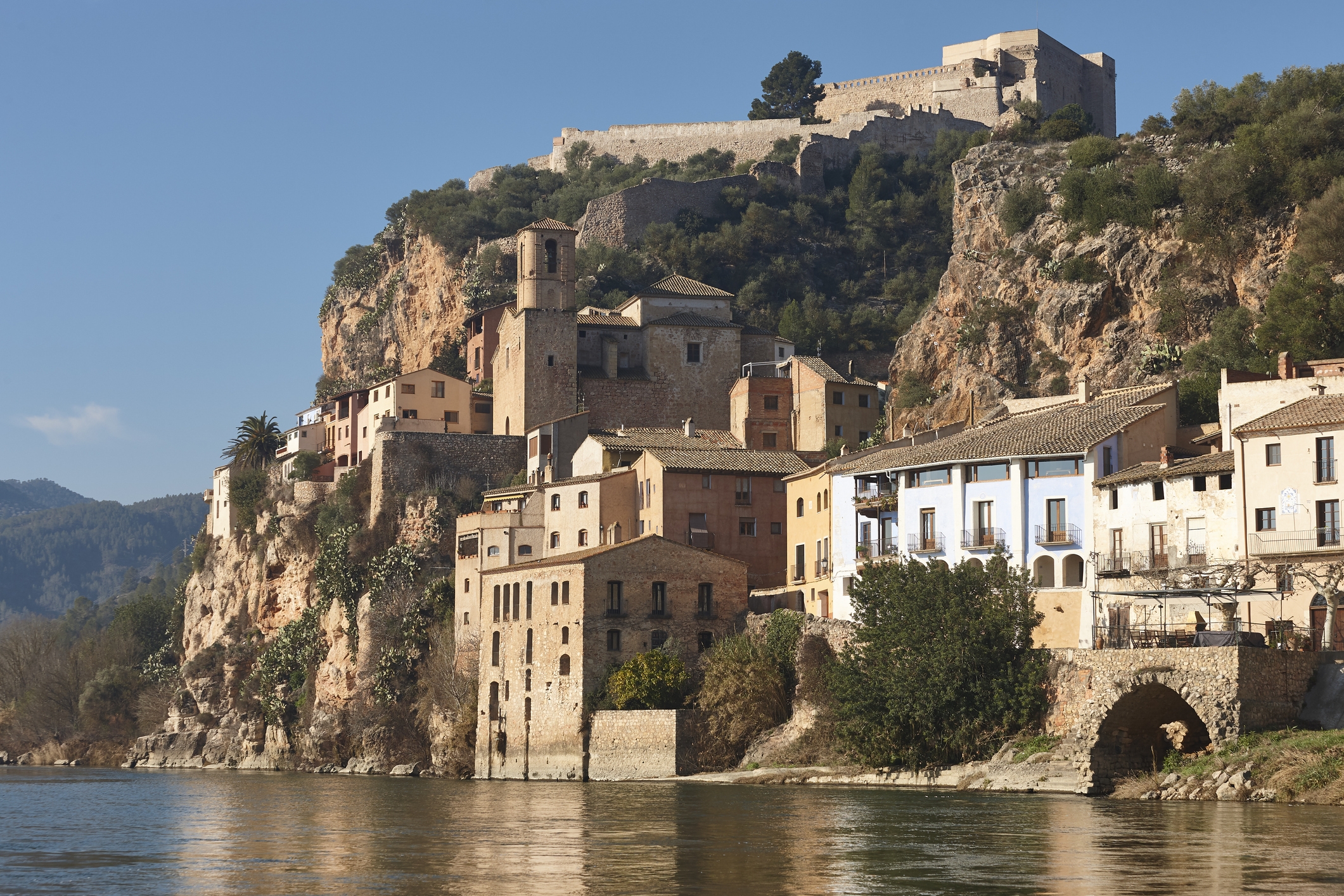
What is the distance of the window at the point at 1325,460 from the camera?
4672 centimetres

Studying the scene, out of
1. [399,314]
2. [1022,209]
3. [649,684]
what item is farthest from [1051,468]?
[399,314]

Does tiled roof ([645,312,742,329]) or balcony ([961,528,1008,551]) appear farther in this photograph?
tiled roof ([645,312,742,329])

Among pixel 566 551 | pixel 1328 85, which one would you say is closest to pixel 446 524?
pixel 566 551

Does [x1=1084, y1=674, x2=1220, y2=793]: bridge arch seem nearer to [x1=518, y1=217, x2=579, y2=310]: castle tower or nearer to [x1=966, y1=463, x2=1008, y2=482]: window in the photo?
[x1=966, y1=463, x2=1008, y2=482]: window

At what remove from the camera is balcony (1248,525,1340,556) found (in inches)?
1821

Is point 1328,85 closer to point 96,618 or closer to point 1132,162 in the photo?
point 1132,162

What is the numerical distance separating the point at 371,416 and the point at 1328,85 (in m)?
49.2

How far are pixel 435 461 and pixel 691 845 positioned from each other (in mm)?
50322

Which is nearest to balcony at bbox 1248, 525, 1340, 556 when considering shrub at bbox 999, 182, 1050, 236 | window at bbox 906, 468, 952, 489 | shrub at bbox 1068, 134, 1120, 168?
window at bbox 906, 468, 952, 489

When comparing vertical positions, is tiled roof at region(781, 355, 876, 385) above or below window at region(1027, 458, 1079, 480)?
above

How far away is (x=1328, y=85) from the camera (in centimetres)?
7444

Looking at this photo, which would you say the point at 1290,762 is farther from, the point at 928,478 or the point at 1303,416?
the point at 928,478

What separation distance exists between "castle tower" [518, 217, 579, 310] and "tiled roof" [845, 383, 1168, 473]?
28.5 metres

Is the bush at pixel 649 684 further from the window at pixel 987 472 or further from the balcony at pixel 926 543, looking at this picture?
the window at pixel 987 472
